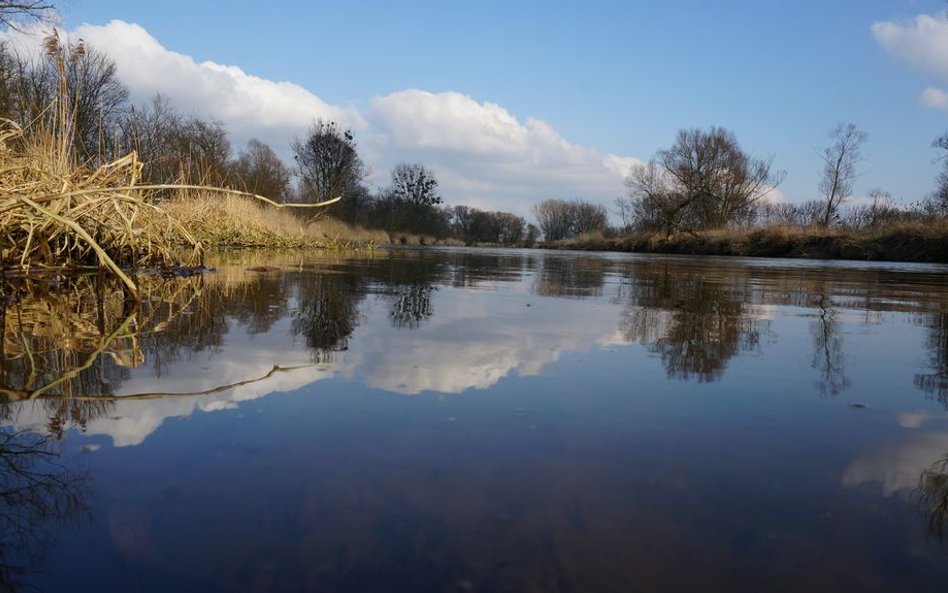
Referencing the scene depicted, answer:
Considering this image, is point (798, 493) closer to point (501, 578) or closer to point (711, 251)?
point (501, 578)

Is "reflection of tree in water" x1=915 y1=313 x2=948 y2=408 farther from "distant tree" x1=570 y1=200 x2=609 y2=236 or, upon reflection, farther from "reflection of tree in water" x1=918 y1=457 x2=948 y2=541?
"distant tree" x1=570 y1=200 x2=609 y2=236

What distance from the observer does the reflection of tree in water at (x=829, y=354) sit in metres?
2.27

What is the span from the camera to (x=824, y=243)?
893 inches

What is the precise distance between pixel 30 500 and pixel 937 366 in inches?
130

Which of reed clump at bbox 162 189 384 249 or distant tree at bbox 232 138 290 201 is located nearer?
reed clump at bbox 162 189 384 249

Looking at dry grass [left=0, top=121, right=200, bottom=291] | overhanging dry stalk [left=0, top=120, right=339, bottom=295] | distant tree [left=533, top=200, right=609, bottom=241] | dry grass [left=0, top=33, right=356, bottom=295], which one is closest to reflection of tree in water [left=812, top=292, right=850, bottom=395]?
dry grass [left=0, top=33, right=356, bottom=295]

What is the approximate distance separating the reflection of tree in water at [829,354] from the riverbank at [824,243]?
1851 centimetres

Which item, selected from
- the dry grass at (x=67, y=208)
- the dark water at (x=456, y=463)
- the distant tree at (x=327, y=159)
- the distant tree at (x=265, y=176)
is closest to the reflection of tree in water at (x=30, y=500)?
the dark water at (x=456, y=463)

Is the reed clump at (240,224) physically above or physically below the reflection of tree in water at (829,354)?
above

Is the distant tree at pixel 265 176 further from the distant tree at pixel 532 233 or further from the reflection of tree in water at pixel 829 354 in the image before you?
the distant tree at pixel 532 233

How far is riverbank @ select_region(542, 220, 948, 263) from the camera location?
62.3ft

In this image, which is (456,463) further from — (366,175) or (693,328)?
(366,175)

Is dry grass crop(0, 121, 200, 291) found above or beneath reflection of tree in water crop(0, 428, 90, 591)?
above

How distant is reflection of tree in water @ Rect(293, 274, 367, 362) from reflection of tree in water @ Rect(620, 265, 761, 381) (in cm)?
148
